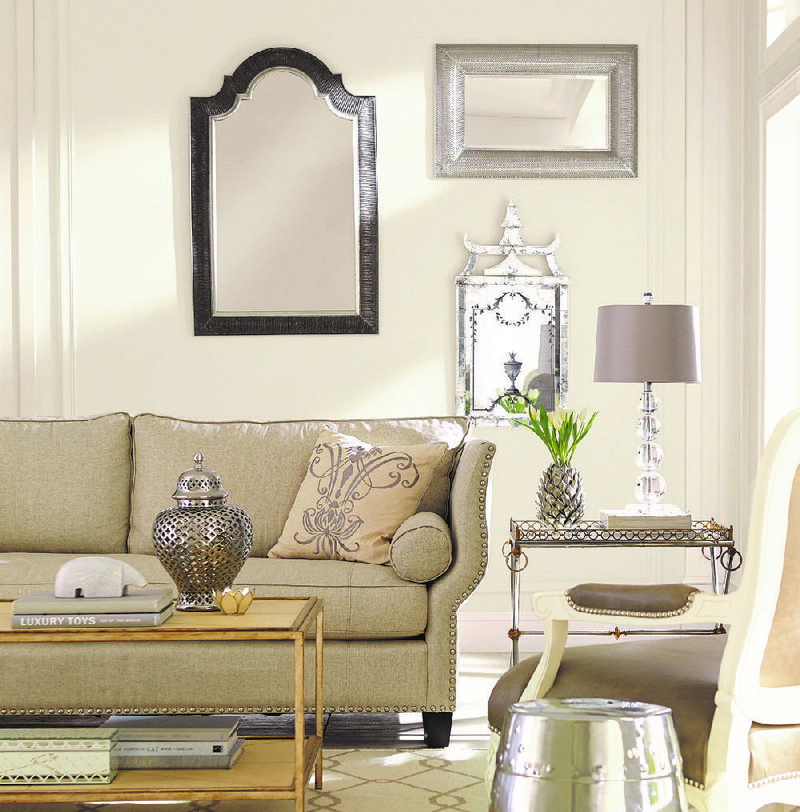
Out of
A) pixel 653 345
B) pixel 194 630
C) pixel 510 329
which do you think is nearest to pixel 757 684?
pixel 194 630

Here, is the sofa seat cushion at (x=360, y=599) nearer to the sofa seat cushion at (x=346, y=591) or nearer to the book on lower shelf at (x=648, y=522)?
the sofa seat cushion at (x=346, y=591)

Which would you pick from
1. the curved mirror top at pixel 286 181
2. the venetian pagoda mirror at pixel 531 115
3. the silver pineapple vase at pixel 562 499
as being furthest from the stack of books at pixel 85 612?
the venetian pagoda mirror at pixel 531 115

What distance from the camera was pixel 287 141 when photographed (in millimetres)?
4156

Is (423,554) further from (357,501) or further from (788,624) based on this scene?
(788,624)

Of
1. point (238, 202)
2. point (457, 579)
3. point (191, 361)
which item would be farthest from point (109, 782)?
point (238, 202)

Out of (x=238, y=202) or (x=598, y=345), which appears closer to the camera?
(x=598, y=345)

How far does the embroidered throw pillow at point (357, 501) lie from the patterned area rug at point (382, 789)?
22.9 inches

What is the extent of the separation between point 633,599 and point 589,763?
1.59m

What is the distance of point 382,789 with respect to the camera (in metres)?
2.39

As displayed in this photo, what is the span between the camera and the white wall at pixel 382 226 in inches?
164

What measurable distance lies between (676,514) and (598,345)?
1.91 ft

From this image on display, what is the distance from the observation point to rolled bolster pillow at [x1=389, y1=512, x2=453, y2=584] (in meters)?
2.73

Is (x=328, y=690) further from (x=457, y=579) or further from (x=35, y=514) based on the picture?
(x=35, y=514)

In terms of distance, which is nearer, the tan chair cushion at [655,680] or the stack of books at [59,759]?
the tan chair cushion at [655,680]
